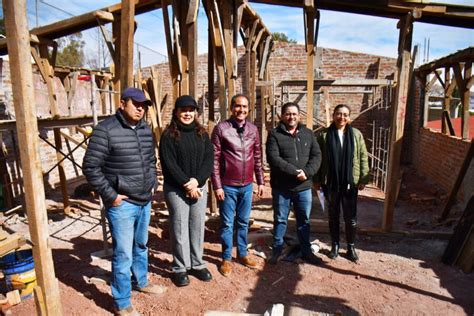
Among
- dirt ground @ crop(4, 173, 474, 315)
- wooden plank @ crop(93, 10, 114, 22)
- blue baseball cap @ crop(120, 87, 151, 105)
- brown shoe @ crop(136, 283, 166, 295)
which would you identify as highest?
wooden plank @ crop(93, 10, 114, 22)

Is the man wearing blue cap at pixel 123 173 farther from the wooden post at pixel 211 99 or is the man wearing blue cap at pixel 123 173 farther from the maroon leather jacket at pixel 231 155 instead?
the wooden post at pixel 211 99

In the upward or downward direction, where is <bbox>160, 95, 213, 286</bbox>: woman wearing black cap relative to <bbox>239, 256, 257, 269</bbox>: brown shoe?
upward

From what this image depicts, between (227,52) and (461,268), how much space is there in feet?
13.2

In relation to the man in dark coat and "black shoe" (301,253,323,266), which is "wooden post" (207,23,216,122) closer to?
the man in dark coat

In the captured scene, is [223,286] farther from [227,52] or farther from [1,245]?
[227,52]

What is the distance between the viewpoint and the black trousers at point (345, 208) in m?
3.99

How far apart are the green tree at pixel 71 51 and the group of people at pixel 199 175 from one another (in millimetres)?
23333

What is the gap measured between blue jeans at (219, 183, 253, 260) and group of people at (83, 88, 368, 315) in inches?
0.4

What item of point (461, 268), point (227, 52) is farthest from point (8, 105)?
point (461, 268)

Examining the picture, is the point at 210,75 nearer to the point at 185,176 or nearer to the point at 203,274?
the point at 185,176

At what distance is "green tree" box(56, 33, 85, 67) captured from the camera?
23.3 metres

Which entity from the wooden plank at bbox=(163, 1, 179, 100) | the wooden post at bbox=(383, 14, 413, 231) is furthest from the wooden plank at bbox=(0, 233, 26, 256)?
the wooden post at bbox=(383, 14, 413, 231)

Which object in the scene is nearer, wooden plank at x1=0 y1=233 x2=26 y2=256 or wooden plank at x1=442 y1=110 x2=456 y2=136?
wooden plank at x1=0 y1=233 x2=26 y2=256

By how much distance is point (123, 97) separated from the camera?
2924mm
